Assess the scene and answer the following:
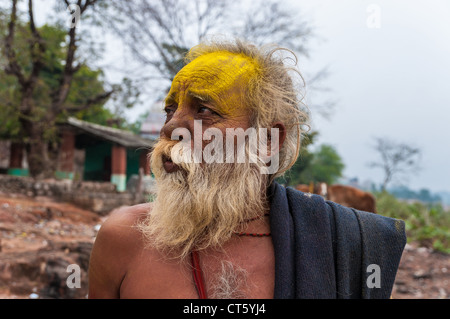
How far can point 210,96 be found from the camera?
67.5 inches

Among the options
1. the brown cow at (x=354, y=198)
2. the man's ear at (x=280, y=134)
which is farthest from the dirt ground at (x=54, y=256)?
the man's ear at (x=280, y=134)

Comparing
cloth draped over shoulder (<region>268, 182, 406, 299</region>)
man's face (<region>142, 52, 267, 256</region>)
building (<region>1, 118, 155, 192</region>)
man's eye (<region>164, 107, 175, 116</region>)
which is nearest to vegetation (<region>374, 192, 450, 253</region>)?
cloth draped over shoulder (<region>268, 182, 406, 299</region>)

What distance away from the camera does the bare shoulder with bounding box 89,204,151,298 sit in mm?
1627

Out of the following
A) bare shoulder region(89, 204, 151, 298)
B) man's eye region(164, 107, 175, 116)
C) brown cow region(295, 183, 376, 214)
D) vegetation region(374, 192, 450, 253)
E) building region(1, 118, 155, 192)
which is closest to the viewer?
bare shoulder region(89, 204, 151, 298)

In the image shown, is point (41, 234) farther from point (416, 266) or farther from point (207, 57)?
point (416, 266)

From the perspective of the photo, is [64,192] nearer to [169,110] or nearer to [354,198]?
[354,198]

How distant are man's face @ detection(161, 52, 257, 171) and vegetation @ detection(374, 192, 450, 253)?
289 inches

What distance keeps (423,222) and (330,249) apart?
42.9 feet

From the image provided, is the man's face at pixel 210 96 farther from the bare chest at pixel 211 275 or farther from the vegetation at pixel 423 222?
the vegetation at pixel 423 222

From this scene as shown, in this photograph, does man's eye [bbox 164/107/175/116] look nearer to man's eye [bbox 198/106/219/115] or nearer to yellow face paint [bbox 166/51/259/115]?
yellow face paint [bbox 166/51/259/115]

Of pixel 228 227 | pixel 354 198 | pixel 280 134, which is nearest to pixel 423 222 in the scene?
pixel 354 198

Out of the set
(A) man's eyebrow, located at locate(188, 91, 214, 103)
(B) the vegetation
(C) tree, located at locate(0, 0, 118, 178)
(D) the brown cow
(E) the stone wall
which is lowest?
(B) the vegetation

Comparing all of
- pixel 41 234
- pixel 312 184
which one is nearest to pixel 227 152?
pixel 312 184

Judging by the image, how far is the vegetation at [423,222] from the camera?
10.6 meters
